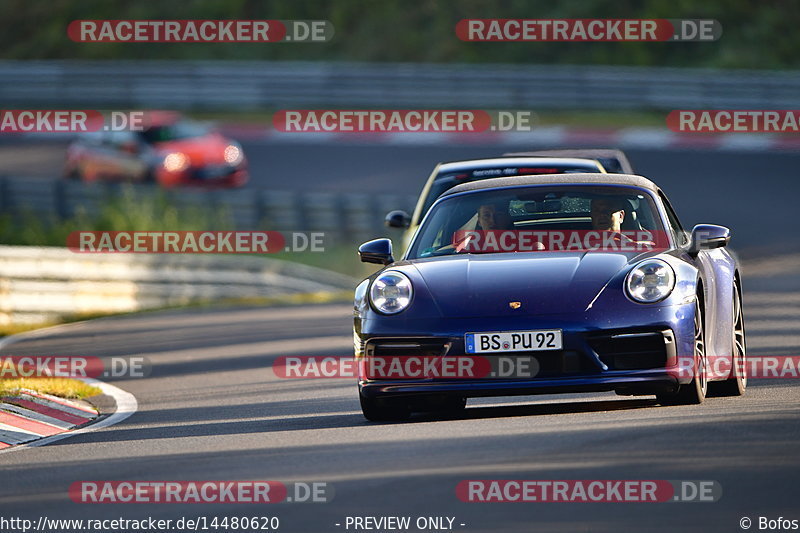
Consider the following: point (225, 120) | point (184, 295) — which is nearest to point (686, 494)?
point (184, 295)

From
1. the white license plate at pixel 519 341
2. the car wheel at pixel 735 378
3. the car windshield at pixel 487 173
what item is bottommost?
the white license plate at pixel 519 341

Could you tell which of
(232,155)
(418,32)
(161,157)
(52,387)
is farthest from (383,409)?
(418,32)

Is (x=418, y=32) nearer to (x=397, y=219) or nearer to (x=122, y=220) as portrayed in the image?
(x=122, y=220)

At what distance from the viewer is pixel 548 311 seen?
8578mm

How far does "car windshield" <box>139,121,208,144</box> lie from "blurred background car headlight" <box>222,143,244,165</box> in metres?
0.75

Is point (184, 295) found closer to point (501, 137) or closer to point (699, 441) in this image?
point (501, 137)

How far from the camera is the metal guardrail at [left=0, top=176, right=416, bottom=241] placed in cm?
2845

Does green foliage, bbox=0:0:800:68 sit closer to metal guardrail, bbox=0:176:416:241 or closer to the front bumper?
metal guardrail, bbox=0:176:416:241

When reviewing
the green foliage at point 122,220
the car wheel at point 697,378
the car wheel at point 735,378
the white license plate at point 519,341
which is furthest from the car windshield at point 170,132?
the white license plate at point 519,341

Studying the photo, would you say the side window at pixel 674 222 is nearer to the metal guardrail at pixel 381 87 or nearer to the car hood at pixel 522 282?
the car hood at pixel 522 282

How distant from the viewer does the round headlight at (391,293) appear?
8891mm

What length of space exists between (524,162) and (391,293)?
15.5 feet

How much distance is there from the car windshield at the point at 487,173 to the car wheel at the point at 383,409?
3.93 meters

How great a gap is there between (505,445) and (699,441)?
3.00 ft
